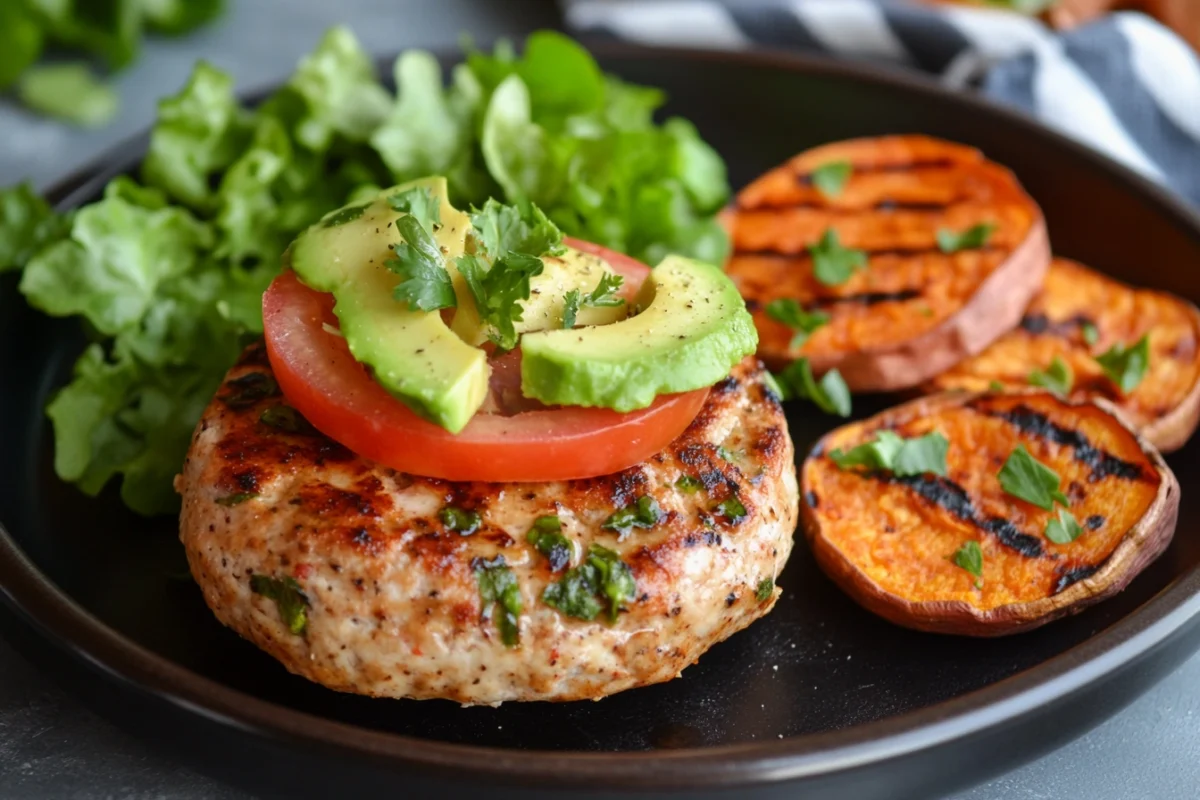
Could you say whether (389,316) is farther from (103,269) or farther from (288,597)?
(103,269)

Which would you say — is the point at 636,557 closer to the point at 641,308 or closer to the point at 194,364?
the point at 641,308

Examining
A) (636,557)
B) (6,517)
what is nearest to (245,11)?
(6,517)

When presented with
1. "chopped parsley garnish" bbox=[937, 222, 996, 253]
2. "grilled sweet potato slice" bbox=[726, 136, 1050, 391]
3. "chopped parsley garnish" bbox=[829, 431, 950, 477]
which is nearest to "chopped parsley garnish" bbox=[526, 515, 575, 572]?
"chopped parsley garnish" bbox=[829, 431, 950, 477]

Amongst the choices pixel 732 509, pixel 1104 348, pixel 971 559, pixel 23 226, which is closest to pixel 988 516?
pixel 971 559

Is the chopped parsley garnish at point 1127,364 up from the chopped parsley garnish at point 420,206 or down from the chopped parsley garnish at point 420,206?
down

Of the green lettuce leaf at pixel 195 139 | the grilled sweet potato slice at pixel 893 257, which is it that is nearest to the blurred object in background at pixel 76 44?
the green lettuce leaf at pixel 195 139

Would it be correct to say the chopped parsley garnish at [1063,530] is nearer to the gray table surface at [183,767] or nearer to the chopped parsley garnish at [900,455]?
the chopped parsley garnish at [900,455]
